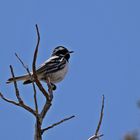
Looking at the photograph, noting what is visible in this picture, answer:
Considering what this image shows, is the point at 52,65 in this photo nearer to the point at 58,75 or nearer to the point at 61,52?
the point at 58,75

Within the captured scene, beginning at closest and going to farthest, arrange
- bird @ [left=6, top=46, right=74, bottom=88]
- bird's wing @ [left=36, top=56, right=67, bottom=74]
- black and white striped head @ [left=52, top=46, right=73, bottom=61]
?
bird @ [left=6, top=46, right=74, bottom=88]
bird's wing @ [left=36, top=56, right=67, bottom=74]
black and white striped head @ [left=52, top=46, right=73, bottom=61]

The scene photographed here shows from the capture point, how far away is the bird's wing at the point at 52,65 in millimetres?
9116

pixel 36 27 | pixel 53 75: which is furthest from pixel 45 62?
pixel 36 27

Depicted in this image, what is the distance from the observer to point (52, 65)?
9.45 m

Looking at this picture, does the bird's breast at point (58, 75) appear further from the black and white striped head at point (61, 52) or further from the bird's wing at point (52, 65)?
the black and white striped head at point (61, 52)

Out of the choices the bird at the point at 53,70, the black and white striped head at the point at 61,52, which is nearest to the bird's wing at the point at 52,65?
the bird at the point at 53,70

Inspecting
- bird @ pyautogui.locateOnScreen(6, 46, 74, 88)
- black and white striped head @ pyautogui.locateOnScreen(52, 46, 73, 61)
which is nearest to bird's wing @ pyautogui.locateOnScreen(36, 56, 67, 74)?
bird @ pyautogui.locateOnScreen(6, 46, 74, 88)

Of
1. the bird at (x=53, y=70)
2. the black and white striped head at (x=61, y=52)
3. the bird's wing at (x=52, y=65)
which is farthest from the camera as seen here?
the black and white striped head at (x=61, y=52)

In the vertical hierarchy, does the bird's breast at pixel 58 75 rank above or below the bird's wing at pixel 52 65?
below

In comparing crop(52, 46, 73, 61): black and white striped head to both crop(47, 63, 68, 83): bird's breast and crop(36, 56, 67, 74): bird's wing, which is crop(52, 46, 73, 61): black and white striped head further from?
crop(47, 63, 68, 83): bird's breast

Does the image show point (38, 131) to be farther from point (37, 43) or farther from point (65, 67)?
point (65, 67)

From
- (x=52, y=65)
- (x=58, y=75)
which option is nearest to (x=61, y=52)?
(x=52, y=65)

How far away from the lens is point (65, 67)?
977 centimetres

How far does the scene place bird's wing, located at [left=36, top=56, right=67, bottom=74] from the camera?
9116 mm
